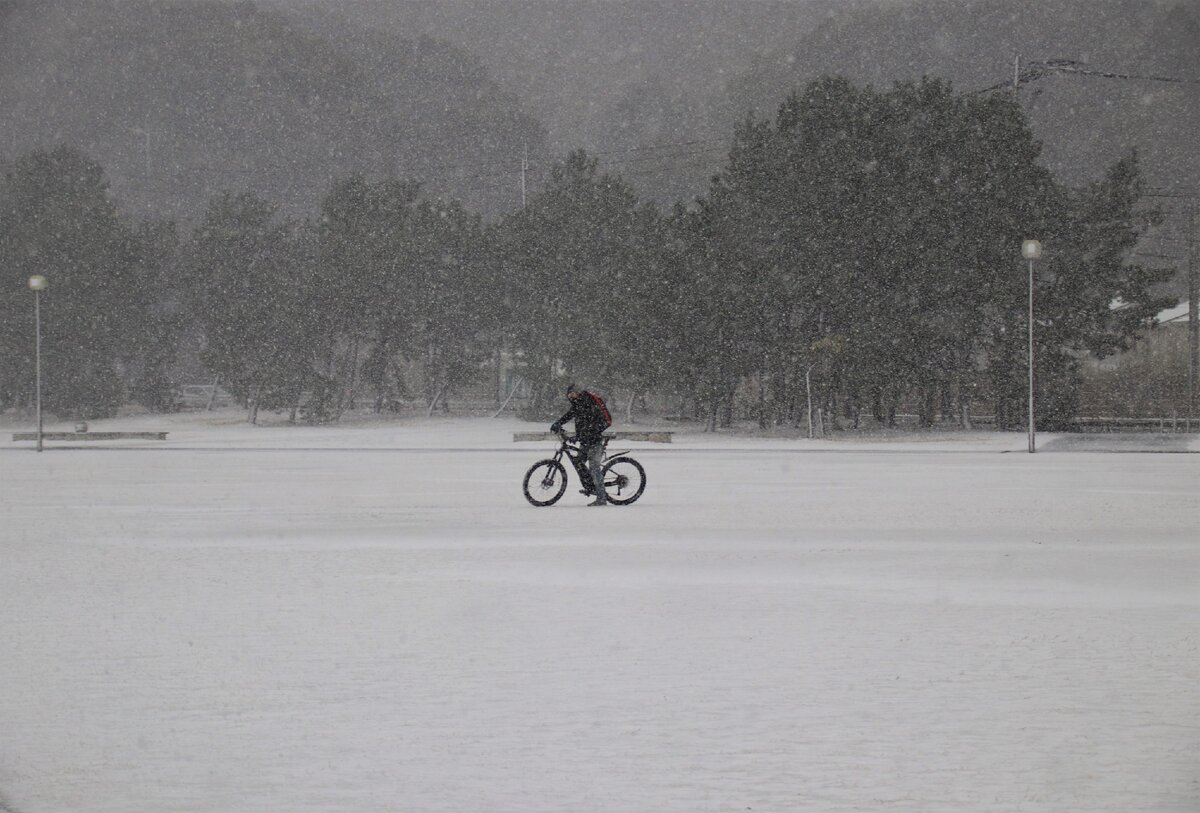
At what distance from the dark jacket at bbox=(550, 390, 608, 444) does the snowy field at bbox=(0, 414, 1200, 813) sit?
1.15 metres

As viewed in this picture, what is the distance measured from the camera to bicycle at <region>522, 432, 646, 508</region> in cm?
2270

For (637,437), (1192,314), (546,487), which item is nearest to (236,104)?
(637,437)

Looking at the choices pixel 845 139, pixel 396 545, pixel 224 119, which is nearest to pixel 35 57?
pixel 224 119

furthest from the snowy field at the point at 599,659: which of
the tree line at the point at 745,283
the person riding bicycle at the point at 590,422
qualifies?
the tree line at the point at 745,283

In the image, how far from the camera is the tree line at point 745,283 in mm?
52750

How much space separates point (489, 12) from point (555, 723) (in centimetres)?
17855

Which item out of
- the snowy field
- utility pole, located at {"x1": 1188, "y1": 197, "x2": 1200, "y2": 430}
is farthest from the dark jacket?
utility pole, located at {"x1": 1188, "y1": 197, "x2": 1200, "y2": 430}

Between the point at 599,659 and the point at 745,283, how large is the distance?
146 feet

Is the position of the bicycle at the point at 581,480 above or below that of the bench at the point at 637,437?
below

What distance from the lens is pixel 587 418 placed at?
2217 cm

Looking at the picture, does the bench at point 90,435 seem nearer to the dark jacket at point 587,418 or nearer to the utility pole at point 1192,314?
the dark jacket at point 587,418

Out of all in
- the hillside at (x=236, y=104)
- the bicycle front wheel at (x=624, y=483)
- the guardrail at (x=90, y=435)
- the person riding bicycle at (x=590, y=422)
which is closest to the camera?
the person riding bicycle at (x=590, y=422)

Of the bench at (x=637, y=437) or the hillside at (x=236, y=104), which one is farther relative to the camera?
the hillside at (x=236, y=104)

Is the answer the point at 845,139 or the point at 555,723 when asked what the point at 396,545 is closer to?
the point at 555,723
